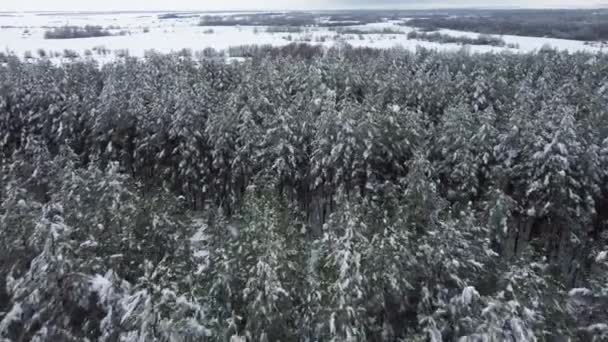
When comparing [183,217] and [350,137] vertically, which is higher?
[350,137]

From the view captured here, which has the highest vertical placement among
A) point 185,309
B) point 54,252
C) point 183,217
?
point 54,252

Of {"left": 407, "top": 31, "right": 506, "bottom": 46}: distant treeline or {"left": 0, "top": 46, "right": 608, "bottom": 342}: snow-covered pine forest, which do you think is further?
{"left": 407, "top": 31, "right": 506, "bottom": 46}: distant treeline

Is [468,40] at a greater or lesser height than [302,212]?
greater

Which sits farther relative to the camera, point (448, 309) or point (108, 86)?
point (108, 86)

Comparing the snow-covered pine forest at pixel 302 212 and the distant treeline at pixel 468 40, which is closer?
the snow-covered pine forest at pixel 302 212

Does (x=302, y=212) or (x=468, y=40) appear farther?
(x=468, y=40)

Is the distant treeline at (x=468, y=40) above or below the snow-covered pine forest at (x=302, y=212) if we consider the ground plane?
above

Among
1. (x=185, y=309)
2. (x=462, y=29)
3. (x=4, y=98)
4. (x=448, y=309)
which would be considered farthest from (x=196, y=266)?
(x=462, y=29)

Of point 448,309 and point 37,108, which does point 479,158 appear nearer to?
point 448,309
